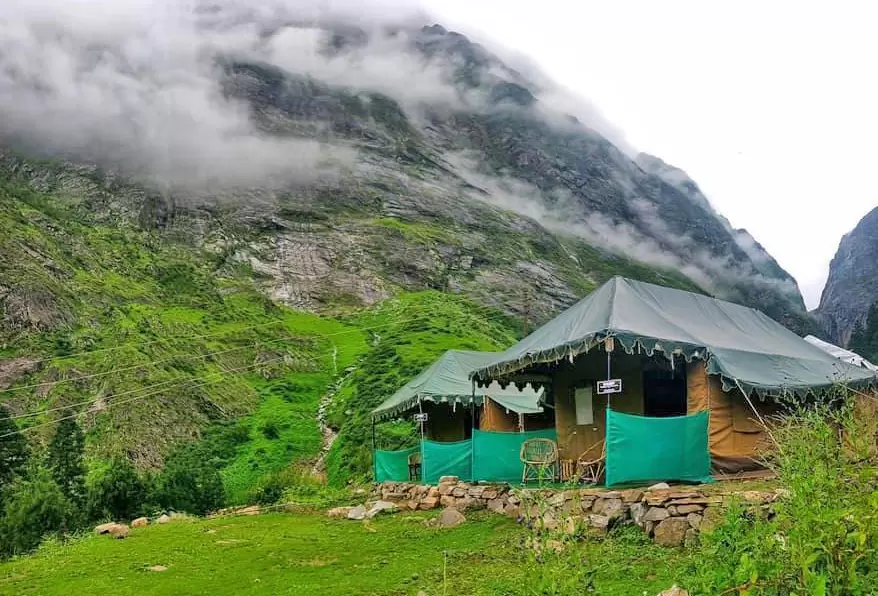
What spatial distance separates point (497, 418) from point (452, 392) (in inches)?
78.0

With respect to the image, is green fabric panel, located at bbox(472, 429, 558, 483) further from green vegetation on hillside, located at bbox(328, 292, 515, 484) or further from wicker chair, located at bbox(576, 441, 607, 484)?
green vegetation on hillside, located at bbox(328, 292, 515, 484)

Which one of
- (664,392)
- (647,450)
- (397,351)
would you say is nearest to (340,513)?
(647,450)

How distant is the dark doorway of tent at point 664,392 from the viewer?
656 inches

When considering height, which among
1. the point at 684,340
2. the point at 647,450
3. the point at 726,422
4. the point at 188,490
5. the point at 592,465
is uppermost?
the point at 684,340

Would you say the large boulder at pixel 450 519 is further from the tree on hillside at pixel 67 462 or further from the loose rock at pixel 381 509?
the tree on hillside at pixel 67 462

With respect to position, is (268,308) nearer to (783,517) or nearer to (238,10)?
(783,517)

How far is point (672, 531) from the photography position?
395 inches

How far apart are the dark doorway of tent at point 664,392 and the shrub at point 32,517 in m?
15.1

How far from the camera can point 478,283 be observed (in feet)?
275

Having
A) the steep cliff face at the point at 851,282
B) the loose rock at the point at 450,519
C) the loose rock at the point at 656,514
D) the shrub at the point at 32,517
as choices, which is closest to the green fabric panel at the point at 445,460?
the loose rock at the point at 450,519

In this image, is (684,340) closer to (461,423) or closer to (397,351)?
(461,423)

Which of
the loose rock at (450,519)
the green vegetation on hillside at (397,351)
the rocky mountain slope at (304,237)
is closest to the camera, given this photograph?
the loose rock at (450,519)

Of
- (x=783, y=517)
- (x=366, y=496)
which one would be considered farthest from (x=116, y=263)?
(x=783, y=517)

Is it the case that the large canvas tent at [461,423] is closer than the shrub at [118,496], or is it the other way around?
the large canvas tent at [461,423]
